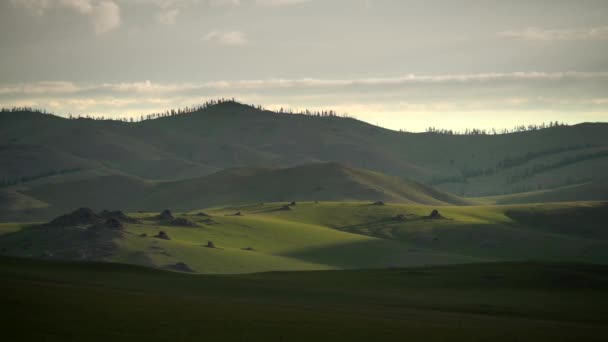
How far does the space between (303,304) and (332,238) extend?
312 ft

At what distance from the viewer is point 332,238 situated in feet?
486

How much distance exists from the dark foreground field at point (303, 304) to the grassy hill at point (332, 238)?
136ft

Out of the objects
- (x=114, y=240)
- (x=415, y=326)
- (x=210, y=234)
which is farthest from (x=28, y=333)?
(x=210, y=234)

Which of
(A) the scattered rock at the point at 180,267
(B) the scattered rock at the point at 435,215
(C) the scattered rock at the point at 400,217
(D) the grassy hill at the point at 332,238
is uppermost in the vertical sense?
(B) the scattered rock at the point at 435,215

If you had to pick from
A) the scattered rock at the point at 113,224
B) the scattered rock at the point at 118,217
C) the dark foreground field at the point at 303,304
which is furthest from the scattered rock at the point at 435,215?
the dark foreground field at the point at 303,304

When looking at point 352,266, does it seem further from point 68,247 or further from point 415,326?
point 415,326

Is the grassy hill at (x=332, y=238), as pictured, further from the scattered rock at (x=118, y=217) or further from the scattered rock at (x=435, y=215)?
the scattered rock at (x=435, y=215)

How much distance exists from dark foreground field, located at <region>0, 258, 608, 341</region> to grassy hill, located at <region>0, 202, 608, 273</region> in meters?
41.6

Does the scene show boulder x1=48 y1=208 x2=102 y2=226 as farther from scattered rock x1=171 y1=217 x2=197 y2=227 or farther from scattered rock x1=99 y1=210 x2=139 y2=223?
scattered rock x1=171 y1=217 x2=197 y2=227

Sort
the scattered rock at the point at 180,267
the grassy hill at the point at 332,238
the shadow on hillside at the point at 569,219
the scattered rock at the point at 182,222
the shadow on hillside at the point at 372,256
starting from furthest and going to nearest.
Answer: the shadow on hillside at the point at 569,219 → the scattered rock at the point at 182,222 → the shadow on hillside at the point at 372,256 → the grassy hill at the point at 332,238 → the scattered rock at the point at 180,267

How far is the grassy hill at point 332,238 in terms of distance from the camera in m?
117

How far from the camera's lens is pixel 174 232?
138 m

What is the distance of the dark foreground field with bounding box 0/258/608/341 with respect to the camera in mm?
38719

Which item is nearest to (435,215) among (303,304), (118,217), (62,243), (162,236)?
(118,217)
